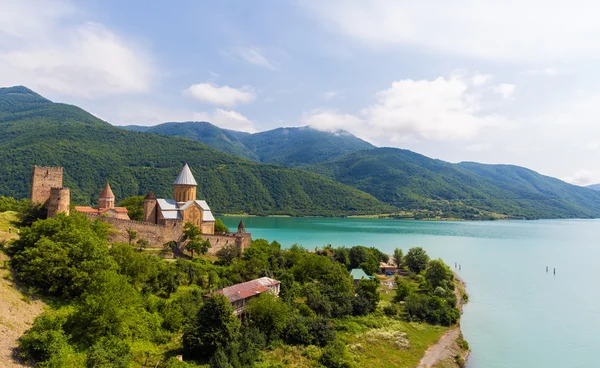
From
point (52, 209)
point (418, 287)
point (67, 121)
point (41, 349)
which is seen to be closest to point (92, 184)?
point (67, 121)

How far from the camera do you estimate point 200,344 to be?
20.1 m

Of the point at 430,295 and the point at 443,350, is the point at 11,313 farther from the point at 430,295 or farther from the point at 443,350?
the point at 430,295

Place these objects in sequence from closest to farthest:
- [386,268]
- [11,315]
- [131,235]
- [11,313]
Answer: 1. [11,315]
2. [11,313]
3. [131,235]
4. [386,268]

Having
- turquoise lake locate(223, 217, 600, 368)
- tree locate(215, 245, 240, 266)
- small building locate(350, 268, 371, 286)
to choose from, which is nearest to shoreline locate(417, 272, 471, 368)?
turquoise lake locate(223, 217, 600, 368)

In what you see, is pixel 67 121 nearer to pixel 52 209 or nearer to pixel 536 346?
pixel 52 209

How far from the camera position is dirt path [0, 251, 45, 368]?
15.1 m

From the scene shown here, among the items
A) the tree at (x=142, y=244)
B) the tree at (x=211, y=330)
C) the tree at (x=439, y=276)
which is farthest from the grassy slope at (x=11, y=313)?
the tree at (x=439, y=276)

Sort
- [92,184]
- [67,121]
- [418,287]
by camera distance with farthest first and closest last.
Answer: [67,121], [92,184], [418,287]

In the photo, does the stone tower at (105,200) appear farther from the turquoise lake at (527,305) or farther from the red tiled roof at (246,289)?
the turquoise lake at (527,305)

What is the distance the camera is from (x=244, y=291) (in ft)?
85.7

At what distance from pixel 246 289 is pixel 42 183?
19.5m

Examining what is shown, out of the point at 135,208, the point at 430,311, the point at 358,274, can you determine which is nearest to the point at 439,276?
the point at 358,274

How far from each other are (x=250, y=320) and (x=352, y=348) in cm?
666

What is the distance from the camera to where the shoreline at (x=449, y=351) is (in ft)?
81.8
